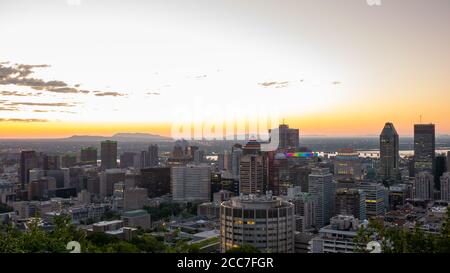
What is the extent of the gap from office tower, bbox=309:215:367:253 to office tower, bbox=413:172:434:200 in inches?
271

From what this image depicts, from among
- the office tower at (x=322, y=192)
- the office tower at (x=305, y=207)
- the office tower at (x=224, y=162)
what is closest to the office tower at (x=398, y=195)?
the office tower at (x=322, y=192)

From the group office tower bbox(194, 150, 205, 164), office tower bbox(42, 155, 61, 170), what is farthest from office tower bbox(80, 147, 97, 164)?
office tower bbox(194, 150, 205, 164)

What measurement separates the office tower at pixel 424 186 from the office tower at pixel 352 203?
1.72 metres

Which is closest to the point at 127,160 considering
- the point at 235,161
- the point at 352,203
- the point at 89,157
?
the point at 89,157

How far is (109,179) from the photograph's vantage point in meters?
16.6

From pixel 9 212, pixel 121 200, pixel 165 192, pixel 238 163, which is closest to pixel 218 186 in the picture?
pixel 238 163

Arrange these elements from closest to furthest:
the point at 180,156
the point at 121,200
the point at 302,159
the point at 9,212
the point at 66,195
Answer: the point at 9,212 → the point at 121,200 → the point at 302,159 → the point at 66,195 → the point at 180,156

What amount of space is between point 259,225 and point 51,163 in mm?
12130

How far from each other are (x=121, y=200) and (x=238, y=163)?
4.71 m

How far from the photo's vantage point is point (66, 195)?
633 inches

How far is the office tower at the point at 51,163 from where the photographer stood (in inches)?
595

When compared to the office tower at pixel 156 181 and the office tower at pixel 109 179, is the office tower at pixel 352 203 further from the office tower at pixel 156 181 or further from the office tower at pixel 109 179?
the office tower at pixel 109 179
